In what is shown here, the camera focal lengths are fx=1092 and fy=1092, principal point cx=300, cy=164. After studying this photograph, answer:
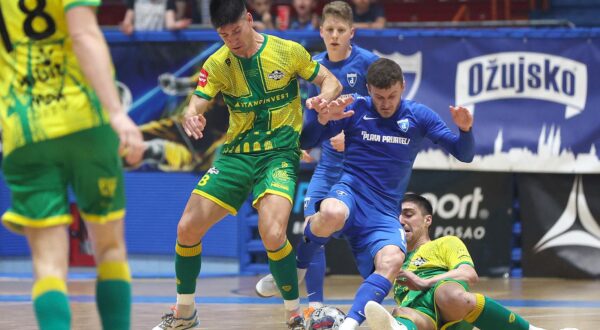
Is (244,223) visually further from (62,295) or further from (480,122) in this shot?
(62,295)

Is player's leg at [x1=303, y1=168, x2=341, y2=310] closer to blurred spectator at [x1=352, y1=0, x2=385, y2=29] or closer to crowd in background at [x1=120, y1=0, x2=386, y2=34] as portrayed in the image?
crowd in background at [x1=120, y1=0, x2=386, y2=34]

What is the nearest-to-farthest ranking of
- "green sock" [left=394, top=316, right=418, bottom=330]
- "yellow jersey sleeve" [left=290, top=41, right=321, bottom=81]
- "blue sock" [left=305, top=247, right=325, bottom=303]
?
"green sock" [left=394, top=316, right=418, bottom=330], "yellow jersey sleeve" [left=290, top=41, right=321, bottom=81], "blue sock" [left=305, top=247, right=325, bottom=303]

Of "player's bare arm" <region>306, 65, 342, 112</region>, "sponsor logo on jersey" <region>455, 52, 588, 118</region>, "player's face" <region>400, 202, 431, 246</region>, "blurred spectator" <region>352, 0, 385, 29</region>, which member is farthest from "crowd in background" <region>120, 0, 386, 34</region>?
"player's face" <region>400, 202, 431, 246</region>

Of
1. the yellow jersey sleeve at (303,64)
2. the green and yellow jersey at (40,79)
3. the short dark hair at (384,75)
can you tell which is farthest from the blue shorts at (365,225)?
the green and yellow jersey at (40,79)

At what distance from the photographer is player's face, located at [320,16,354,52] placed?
8.48m

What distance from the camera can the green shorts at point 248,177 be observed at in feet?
23.1

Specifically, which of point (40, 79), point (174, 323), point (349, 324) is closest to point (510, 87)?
Answer: point (174, 323)

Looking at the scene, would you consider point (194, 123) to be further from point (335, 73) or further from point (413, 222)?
point (335, 73)

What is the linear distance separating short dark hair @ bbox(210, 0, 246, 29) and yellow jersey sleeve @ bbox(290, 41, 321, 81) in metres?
0.52

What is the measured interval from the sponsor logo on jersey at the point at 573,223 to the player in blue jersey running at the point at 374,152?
203 inches

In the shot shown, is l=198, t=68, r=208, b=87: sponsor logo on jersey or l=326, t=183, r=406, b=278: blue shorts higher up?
l=198, t=68, r=208, b=87: sponsor logo on jersey

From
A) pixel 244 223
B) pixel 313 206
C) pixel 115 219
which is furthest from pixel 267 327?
pixel 244 223

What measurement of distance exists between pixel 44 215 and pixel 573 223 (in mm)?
8179

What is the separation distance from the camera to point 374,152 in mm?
7023
